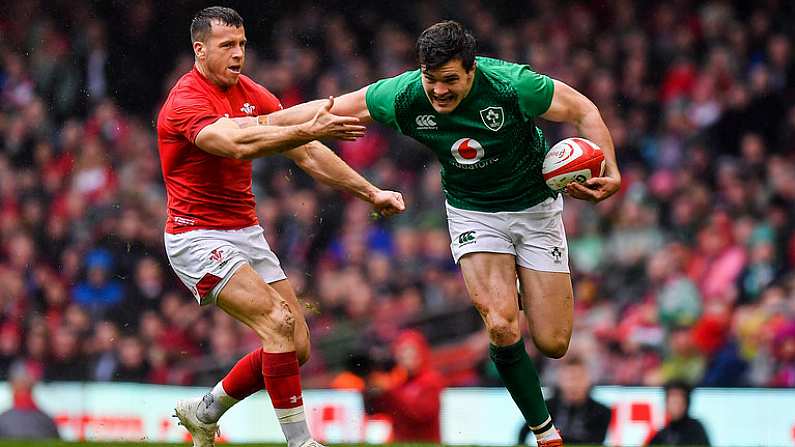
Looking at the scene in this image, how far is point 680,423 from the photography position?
8.74m

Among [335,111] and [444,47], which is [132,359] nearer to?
[335,111]

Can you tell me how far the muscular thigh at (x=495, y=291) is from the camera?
6.40 meters

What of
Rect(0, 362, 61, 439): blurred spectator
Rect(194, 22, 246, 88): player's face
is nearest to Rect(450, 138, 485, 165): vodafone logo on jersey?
Rect(194, 22, 246, 88): player's face

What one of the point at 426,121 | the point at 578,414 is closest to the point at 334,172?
the point at 426,121

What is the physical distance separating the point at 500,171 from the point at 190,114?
1.56 meters

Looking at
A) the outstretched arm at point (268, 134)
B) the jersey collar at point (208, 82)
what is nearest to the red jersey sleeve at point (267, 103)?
the jersey collar at point (208, 82)

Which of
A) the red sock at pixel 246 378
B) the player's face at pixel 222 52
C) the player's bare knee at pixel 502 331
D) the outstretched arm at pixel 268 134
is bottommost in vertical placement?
the red sock at pixel 246 378

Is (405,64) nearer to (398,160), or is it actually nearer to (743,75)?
(398,160)

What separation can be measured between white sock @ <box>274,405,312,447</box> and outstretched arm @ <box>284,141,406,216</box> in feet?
3.60

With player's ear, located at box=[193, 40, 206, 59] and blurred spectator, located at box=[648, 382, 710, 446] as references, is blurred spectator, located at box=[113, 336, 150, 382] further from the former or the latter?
player's ear, located at box=[193, 40, 206, 59]

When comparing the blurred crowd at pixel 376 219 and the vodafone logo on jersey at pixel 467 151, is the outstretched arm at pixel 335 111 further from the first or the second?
the blurred crowd at pixel 376 219

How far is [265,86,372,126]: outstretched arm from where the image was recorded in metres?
6.53

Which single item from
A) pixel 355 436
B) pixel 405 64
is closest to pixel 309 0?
pixel 405 64

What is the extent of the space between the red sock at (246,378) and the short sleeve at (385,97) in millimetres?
1362
